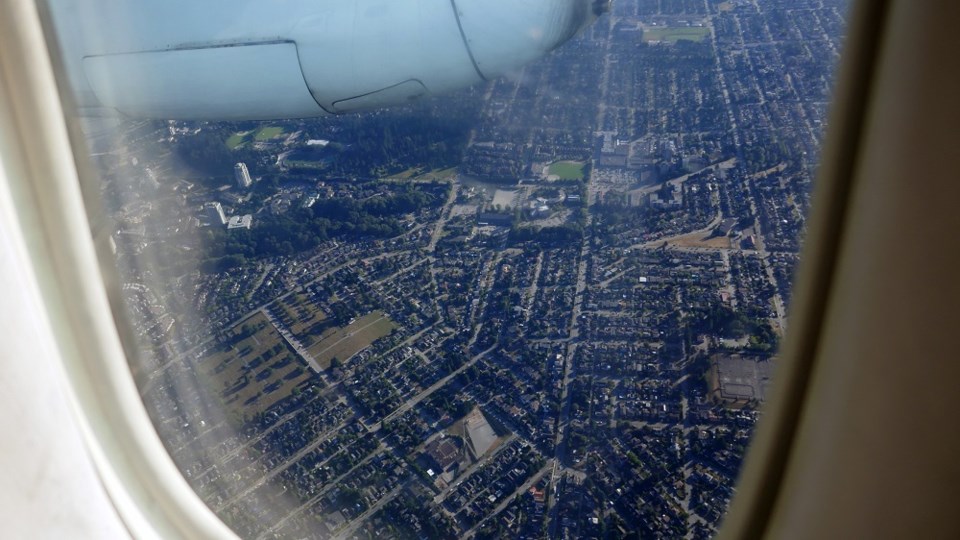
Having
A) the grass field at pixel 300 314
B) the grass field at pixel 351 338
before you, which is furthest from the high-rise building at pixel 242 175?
the grass field at pixel 351 338

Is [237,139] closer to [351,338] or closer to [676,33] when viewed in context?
[351,338]

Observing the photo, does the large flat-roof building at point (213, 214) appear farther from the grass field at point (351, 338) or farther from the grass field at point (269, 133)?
the grass field at point (351, 338)

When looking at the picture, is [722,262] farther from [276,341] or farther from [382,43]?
[276,341]

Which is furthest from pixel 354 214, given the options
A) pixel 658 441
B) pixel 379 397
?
pixel 658 441

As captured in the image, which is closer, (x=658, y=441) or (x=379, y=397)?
(x=658, y=441)

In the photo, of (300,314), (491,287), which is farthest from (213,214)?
(491,287)
